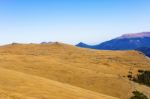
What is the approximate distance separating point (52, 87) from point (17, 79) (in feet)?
14.2

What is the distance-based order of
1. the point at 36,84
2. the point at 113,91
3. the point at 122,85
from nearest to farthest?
the point at 36,84
the point at 113,91
the point at 122,85

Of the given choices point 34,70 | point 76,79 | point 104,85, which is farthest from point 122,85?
point 34,70

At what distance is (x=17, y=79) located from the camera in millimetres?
38125

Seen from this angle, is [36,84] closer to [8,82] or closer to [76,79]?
[8,82]

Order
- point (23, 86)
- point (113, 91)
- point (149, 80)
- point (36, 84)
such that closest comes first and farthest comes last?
point (23, 86), point (36, 84), point (113, 91), point (149, 80)

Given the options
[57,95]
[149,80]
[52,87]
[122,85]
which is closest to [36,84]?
[52,87]

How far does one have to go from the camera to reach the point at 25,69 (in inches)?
2298

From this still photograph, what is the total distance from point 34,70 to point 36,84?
22.2 metres

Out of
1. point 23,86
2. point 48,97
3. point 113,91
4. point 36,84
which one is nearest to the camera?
point 48,97

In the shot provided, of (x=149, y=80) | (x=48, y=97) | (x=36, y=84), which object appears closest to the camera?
(x=48, y=97)

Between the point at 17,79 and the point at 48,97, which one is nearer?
the point at 48,97

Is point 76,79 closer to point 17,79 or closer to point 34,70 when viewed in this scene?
point 34,70

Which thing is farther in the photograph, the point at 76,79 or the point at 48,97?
the point at 76,79

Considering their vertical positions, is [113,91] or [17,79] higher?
[17,79]
